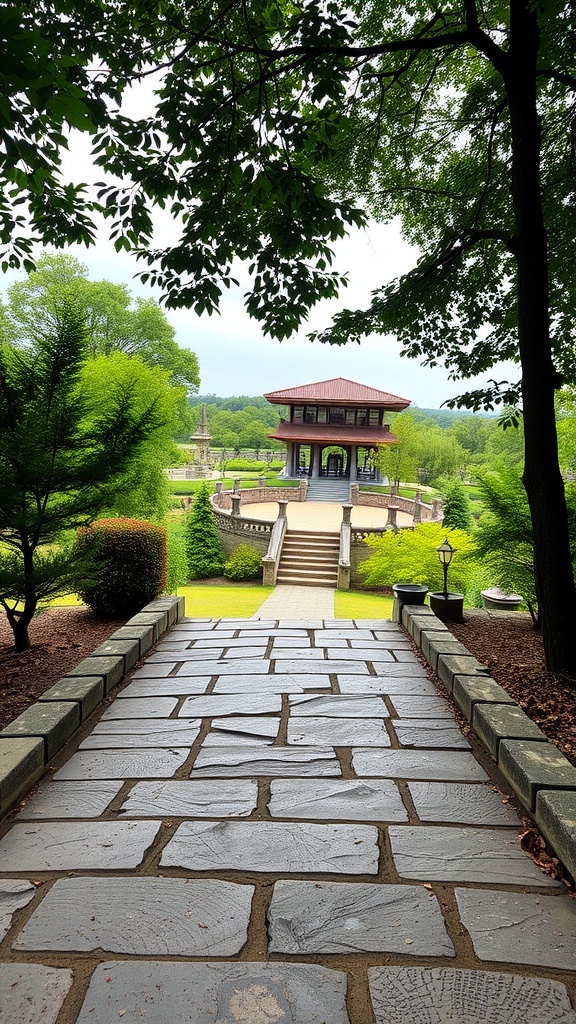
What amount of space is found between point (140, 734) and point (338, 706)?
131 cm

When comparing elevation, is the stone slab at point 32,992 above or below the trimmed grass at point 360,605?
above

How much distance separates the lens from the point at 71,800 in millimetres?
2645

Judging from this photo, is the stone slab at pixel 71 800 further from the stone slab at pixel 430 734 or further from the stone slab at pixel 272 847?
the stone slab at pixel 430 734

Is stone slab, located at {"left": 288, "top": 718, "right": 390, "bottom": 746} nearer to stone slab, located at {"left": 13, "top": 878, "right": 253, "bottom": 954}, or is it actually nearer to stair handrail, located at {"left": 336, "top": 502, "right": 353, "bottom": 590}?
stone slab, located at {"left": 13, "top": 878, "right": 253, "bottom": 954}

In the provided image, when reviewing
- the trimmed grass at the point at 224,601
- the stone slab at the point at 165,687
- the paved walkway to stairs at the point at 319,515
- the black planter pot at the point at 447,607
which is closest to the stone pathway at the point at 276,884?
the stone slab at the point at 165,687

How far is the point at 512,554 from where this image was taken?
22.0ft

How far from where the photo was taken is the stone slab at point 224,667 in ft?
14.8

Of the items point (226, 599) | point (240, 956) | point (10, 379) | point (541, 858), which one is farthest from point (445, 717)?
point (226, 599)

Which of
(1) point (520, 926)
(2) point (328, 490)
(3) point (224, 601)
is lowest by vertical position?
(3) point (224, 601)

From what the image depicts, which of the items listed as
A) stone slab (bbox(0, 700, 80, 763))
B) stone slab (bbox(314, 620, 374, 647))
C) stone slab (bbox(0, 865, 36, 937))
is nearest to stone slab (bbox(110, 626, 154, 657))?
stone slab (bbox(0, 700, 80, 763))

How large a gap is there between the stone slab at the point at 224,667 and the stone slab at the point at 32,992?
111 inches

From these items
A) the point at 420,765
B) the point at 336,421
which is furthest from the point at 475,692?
the point at 336,421

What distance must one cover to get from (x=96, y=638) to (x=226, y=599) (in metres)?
8.42

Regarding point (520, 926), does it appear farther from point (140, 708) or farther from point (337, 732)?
point (140, 708)
